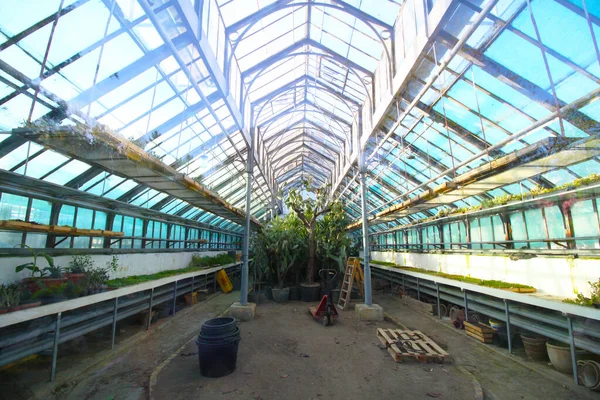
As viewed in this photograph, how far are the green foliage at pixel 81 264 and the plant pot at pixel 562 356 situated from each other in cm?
830

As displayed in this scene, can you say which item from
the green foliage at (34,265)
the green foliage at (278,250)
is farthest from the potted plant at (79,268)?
the green foliage at (278,250)

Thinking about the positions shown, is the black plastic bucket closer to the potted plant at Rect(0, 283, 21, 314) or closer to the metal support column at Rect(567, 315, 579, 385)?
the potted plant at Rect(0, 283, 21, 314)

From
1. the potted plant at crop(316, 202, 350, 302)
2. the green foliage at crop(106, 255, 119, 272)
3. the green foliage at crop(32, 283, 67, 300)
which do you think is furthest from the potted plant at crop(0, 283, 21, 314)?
the potted plant at crop(316, 202, 350, 302)

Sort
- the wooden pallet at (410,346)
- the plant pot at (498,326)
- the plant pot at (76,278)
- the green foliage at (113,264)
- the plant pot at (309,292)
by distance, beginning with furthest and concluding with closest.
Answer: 1. the plant pot at (309,292)
2. the green foliage at (113,264)
3. the plant pot at (498,326)
4. the plant pot at (76,278)
5. the wooden pallet at (410,346)

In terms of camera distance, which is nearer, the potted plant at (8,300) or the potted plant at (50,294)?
the potted plant at (8,300)

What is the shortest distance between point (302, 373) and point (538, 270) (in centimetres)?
503

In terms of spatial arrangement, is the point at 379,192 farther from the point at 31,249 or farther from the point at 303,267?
the point at 31,249

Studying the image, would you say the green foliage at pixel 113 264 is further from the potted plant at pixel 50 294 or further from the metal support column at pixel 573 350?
the metal support column at pixel 573 350

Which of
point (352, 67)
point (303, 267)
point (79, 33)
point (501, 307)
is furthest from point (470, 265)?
point (79, 33)

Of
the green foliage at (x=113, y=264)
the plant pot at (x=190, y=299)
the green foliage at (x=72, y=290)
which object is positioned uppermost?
the green foliage at (x=113, y=264)

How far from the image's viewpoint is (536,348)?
478cm

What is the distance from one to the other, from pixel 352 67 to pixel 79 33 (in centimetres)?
748

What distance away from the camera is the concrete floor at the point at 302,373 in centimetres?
370

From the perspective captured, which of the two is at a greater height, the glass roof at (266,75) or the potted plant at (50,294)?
the glass roof at (266,75)
